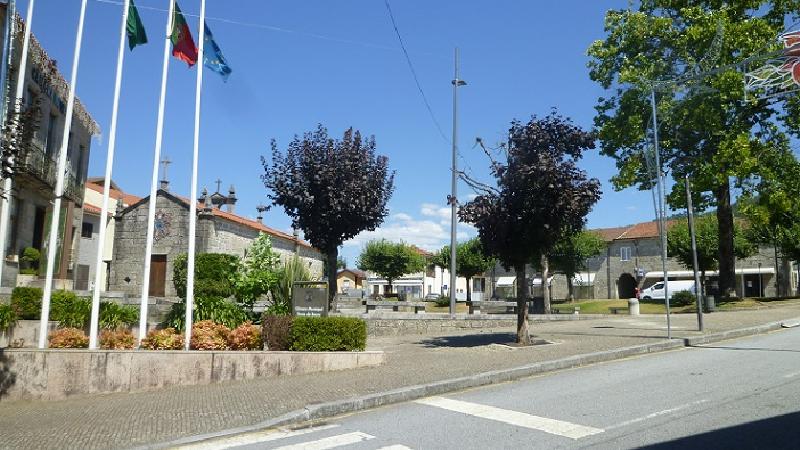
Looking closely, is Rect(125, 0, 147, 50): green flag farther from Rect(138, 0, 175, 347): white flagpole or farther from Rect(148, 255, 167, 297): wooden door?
Rect(148, 255, 167, 297): wooden door

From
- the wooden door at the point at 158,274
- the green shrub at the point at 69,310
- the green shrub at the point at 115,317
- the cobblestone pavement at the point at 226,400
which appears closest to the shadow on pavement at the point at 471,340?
the cobblestone pavement at the point at 226,400

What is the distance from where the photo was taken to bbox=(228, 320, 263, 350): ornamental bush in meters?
10.9

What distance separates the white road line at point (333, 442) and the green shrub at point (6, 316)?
34.0ft

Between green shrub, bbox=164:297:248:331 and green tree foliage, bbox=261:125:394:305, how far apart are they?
14.2 feet

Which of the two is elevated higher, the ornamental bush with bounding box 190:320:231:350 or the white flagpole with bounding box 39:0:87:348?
the white flagpole with bounding box 39:0:87:348

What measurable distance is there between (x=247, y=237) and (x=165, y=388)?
2343cm

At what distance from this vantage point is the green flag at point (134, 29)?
11.3 meters

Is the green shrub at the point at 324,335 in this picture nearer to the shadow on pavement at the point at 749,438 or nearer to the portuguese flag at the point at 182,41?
the portuguese flag at the point at 182,41

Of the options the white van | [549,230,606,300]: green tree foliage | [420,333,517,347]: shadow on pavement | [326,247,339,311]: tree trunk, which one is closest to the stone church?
[326,247,339,311]: tree trunk

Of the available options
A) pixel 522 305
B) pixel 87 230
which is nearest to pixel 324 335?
pixel 522 305

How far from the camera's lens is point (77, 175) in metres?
23.6

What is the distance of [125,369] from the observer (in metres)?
9.40

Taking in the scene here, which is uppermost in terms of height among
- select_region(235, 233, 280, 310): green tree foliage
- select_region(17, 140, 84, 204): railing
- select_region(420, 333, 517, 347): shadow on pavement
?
select_region(17, 140, 84, 204): railing

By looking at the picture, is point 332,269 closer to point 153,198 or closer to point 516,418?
point 153,198
